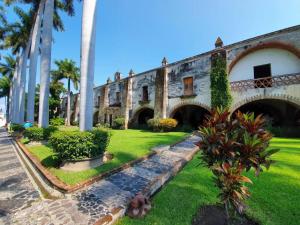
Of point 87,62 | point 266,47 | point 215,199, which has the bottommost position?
point 215,199

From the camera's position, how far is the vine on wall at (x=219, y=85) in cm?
1299

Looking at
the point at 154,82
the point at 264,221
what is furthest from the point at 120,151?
the point at 154,82

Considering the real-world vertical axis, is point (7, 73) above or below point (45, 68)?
above

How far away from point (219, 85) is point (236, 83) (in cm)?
125

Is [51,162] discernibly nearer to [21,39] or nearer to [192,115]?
[192,115]

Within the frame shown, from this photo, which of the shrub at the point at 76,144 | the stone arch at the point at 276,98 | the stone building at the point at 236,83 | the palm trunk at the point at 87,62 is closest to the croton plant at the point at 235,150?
the shrub at the point at 76,144

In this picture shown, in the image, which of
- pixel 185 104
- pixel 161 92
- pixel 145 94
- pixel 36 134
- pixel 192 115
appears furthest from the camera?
pixel 145 94

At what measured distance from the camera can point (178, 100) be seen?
16.8 m

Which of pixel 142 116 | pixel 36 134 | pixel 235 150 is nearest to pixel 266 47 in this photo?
pixel 235 150

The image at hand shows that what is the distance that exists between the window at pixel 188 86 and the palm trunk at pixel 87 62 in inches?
442

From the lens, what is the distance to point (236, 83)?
518 inches

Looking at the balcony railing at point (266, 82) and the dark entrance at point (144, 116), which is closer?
the balcony railing at point (266, 82)

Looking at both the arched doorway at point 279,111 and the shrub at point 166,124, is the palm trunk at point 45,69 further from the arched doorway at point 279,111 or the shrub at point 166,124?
→ the arched doorway at point 279,111

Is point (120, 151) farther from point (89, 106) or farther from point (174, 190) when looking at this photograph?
point (174, 190)
